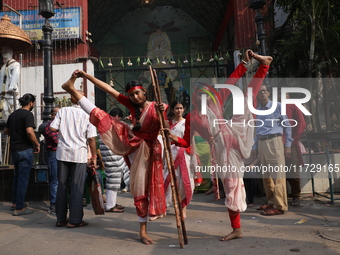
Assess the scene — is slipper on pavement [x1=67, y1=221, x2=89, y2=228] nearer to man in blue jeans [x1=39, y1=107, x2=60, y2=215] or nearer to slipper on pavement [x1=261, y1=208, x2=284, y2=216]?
man in blue jeans [x1=39, y1=107, x2=60, y2=215]

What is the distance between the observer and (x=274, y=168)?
5.11m

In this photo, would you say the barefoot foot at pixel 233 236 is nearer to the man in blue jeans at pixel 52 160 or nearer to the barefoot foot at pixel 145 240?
the barefoot foot at pixel 145 240

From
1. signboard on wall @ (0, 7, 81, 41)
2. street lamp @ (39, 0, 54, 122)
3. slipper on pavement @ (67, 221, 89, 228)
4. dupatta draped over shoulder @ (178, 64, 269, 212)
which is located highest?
signboard on wall @ (0, 7, 81, 41)

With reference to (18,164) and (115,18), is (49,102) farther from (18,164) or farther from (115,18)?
(115,18)

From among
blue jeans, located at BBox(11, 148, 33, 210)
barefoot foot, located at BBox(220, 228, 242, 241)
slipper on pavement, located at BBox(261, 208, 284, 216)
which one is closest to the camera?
barefoot foot, located at BBox(220, 228, 242, 241)

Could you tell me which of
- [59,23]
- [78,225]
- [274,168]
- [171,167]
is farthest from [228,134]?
[59,23]

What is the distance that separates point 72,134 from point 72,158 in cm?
33

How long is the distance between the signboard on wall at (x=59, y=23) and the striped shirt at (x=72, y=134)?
1122cm

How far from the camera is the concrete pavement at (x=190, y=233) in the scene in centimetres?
336

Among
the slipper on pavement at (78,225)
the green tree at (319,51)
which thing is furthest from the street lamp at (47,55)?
the green tree at (319,51)

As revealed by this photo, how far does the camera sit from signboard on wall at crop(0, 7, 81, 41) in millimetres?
15164

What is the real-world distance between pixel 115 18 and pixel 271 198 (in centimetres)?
2032

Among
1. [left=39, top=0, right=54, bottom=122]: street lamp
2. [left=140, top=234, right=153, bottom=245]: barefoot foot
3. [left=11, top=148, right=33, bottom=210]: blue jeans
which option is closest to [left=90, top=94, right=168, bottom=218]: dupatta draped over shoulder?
[left=140, top=234, right=153, bottom=245]: barefoot foot

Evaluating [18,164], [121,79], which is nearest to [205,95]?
[18,164]
